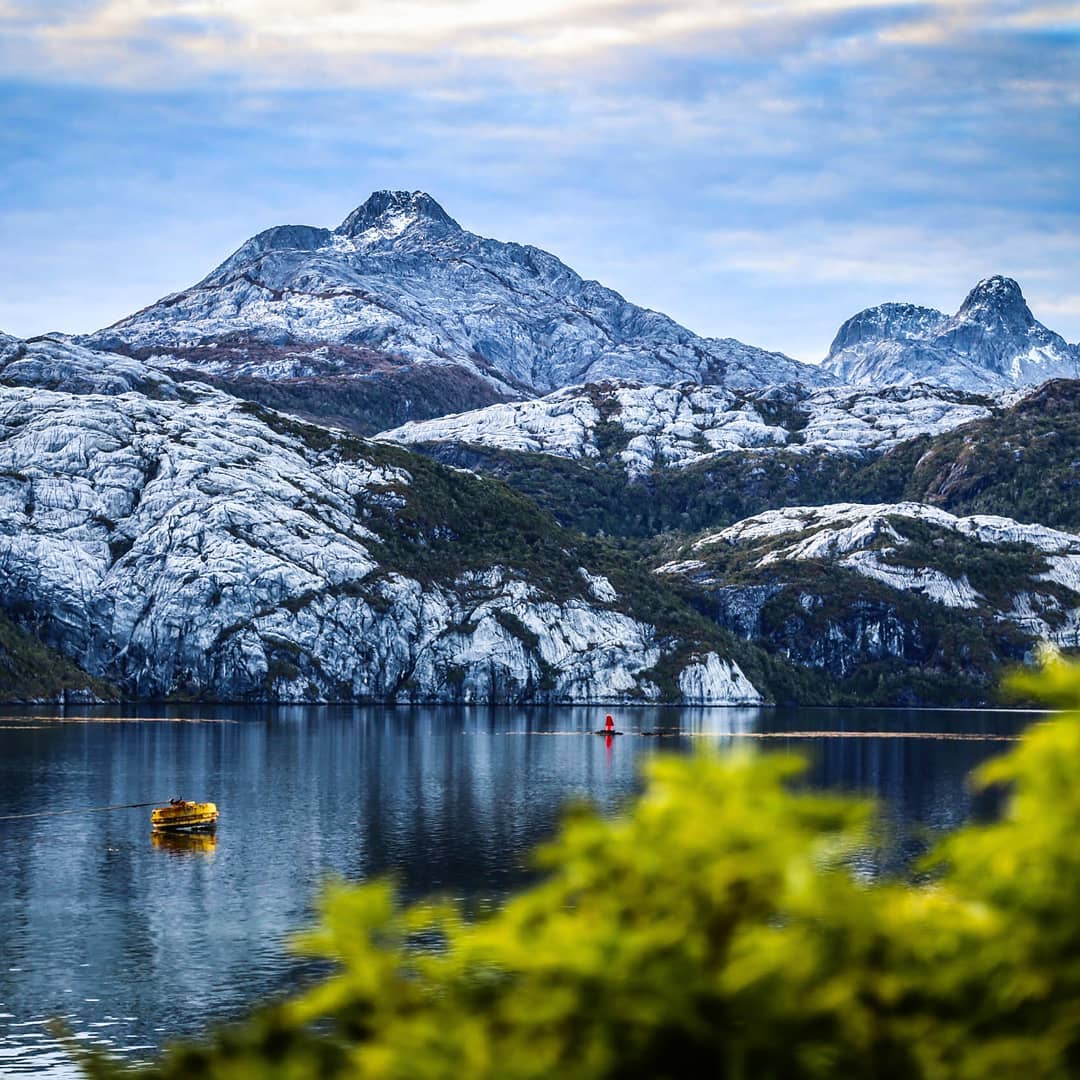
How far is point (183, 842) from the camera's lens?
12050 centimetres

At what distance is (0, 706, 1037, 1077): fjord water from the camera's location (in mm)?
69875

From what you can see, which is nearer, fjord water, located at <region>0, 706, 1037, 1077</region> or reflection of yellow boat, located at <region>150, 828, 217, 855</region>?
fjord water, located at <region>0, 706, 1037, 1077</region>

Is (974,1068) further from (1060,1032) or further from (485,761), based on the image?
(485,761)

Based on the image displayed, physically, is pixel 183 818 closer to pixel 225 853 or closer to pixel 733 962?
pixel 225 853

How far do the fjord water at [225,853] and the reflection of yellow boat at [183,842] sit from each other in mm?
408

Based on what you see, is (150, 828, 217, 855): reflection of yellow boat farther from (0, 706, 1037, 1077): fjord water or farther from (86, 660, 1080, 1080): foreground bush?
(86, 660, 1080, 1080): foreground bush

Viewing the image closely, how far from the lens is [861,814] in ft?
37.8

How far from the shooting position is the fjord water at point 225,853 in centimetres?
6988

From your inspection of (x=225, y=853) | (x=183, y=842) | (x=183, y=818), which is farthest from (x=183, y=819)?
(x=225, y=853)

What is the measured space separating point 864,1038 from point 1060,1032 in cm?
143

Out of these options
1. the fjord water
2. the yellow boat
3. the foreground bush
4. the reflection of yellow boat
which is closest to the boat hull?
the yellow boat

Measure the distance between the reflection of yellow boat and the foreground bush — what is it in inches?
4298

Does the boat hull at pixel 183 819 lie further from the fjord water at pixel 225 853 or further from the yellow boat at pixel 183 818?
the fjord water at pixel 225 853

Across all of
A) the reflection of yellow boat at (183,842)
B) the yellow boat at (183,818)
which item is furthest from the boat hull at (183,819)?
the reflection of yellow boat at (183,842)
